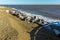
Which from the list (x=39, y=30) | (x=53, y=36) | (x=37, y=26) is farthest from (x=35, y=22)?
(x=53, y=36)

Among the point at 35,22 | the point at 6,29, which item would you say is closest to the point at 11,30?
the point at 6,29

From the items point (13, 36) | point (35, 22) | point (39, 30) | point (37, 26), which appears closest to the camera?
point (13, 36)

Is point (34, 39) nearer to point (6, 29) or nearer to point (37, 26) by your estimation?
point (6, 29)

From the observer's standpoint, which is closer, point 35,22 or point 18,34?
point 18,34

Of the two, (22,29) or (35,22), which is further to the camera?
(35,22)

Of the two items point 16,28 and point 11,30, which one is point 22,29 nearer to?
point 16,28

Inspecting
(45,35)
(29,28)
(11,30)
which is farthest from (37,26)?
(11,30)

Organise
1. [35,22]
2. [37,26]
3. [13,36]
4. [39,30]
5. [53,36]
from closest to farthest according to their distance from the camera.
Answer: [13,36]
[53,36]
[39,30]
[37,26]
[35,22]

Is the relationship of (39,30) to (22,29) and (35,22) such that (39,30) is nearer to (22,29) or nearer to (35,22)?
(22,29)
